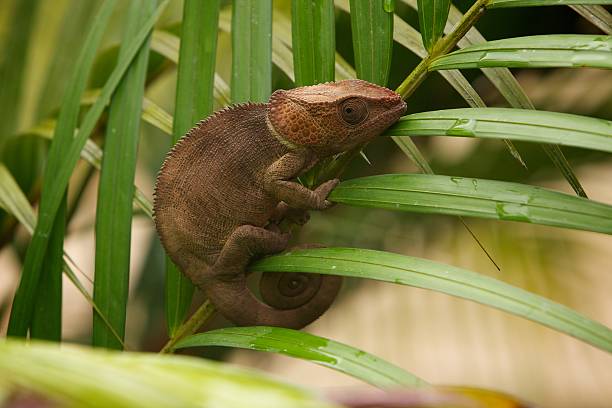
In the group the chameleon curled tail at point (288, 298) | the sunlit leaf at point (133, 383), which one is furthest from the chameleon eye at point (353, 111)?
the sunlit leaf at point (133, 383)

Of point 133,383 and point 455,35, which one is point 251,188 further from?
point 133,383

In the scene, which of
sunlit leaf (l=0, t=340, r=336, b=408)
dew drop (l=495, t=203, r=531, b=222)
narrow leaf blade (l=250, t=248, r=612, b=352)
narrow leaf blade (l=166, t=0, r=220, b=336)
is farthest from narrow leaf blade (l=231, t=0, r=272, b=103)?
sunlit leaf (l=0, t=340, r=336, b=408)

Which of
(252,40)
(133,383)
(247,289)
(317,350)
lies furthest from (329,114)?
(133,383)

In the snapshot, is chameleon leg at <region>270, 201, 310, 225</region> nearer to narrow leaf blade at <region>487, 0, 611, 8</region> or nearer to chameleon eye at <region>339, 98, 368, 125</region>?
chameleon eye at <region>339, 98, 368, 125</region>

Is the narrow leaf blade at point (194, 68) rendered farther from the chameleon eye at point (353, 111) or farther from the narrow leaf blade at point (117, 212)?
the chameleon eye at point (353, 111)

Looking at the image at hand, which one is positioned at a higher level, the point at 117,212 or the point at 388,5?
the point at 388,5

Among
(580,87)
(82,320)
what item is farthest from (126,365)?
(82,320)

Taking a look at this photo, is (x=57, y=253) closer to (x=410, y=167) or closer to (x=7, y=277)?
(x=410, y=167)
